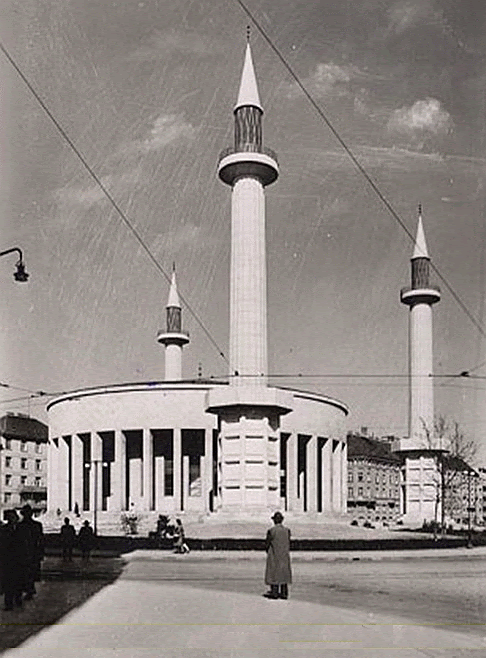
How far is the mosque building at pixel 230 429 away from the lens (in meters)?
51.1

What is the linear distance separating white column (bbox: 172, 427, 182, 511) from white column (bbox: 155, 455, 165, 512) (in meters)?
1.27

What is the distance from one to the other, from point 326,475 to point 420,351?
19.6 meters

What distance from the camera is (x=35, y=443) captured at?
112m

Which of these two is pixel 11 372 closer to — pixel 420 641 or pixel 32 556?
pixel 32 556

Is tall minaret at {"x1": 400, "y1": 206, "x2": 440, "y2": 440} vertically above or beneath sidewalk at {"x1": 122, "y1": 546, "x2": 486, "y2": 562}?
above

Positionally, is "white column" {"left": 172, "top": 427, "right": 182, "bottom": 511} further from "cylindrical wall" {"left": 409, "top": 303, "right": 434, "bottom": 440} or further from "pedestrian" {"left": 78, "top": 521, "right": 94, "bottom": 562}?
"pedestrian" {"left": 78, "top": 521, "right": 94, "bottom": 562}

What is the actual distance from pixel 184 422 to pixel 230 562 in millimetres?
44117

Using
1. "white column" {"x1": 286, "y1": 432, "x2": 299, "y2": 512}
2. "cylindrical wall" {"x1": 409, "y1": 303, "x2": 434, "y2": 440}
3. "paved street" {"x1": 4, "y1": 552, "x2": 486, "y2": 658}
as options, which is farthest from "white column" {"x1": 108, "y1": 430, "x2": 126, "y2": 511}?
"paved street" {"x1": 4, "y1": 552, "x2": 486, "y2": 658}

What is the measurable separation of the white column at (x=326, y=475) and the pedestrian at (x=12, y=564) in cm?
6741

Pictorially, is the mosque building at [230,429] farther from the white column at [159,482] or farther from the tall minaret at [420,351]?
the tall minaret at [420,351]

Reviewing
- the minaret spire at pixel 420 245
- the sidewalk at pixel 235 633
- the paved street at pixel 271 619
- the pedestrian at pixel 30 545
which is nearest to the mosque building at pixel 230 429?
the minaret spire at pixel 420 245

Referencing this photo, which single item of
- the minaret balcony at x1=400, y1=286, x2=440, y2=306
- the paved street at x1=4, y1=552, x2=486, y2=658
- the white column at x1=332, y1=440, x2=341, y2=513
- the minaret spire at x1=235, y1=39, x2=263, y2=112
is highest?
the minaret spire at x1=235, y1=39, x2=263, y2=112

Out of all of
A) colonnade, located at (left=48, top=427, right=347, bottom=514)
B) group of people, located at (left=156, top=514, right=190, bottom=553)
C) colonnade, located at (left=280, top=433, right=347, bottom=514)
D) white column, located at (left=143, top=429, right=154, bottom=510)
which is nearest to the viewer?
group of people, located at (left=156, top=514, right=190, bottom=553)

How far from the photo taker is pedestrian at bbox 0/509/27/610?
16422 millimetres
